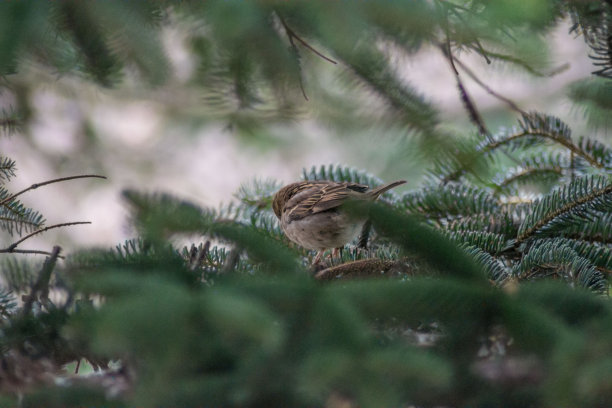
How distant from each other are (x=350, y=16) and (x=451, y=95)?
401cm

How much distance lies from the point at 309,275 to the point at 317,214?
189 cm

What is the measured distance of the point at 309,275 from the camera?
1072 mm

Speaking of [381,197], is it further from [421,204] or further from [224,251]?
[224,251]

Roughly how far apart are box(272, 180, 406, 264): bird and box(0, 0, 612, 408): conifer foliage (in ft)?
1.85

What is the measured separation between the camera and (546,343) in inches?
34.0

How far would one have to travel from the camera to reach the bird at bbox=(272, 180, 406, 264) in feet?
8.81

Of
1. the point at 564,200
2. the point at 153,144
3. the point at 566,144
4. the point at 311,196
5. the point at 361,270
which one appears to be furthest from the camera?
the point at 153,144

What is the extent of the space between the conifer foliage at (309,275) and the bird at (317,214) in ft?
1.85

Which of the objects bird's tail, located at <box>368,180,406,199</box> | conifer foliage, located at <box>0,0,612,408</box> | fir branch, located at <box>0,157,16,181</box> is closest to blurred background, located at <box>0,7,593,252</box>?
bird's tail, located at <box>368,180,406,199</box>

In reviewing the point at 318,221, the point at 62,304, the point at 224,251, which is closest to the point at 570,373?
the point at 62,304

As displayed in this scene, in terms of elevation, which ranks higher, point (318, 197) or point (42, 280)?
point (318, 197)

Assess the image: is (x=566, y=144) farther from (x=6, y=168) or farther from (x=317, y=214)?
(x=6, y=168)

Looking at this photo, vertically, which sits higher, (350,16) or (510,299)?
(350,16)

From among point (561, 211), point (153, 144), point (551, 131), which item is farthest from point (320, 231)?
point (153, 144)
